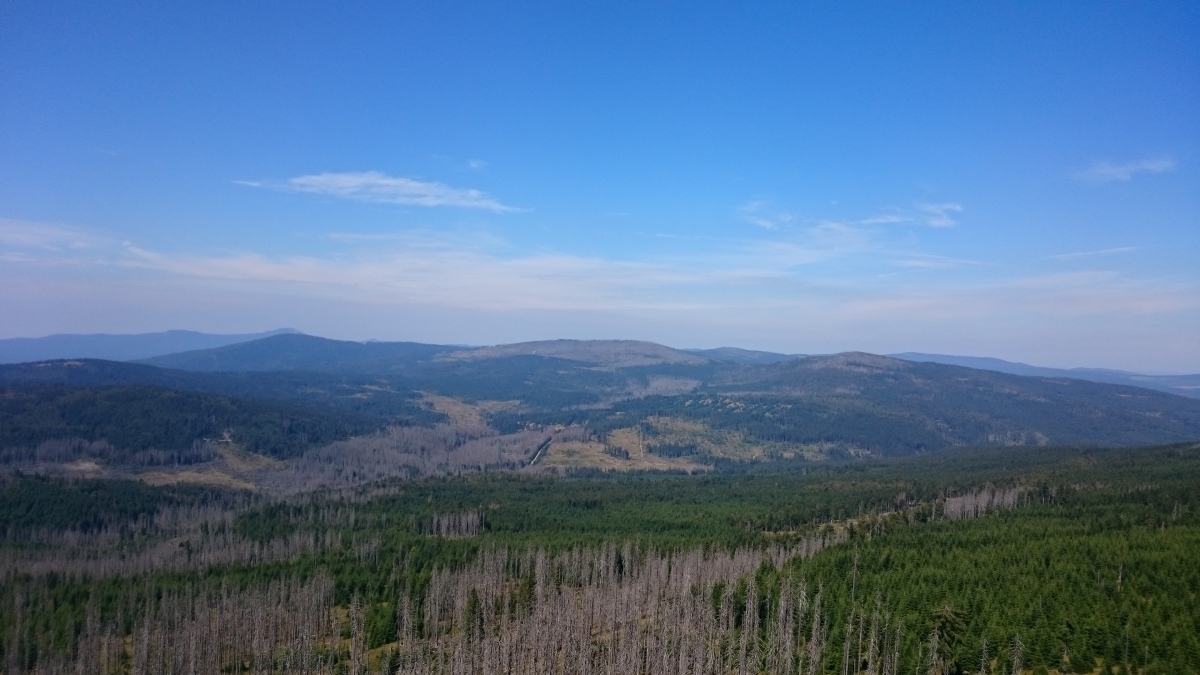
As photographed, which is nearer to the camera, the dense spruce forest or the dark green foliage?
the dense spruce forest

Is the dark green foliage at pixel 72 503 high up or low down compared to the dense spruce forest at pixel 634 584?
down

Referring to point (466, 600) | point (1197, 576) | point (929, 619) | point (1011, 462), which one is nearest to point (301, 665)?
point (466, 600)

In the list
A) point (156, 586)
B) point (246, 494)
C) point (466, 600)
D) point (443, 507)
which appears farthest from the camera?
point (246, 494)

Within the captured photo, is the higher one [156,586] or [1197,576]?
[1197,576]

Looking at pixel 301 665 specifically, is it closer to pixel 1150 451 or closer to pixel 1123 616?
pixel 1123 616

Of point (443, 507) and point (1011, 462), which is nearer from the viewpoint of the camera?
point (443, 507)

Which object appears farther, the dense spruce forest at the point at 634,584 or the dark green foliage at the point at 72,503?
the dark green foliage at the point at 72,503

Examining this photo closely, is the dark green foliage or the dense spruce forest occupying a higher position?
the dense spruce forest

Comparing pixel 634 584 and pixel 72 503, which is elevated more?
pixel 634 584
